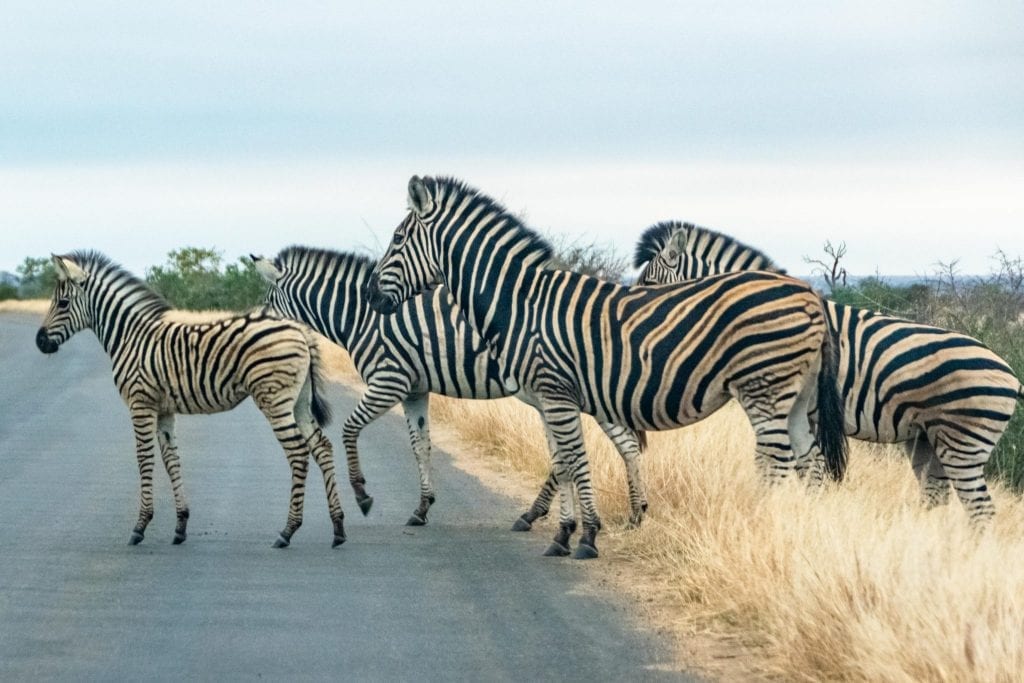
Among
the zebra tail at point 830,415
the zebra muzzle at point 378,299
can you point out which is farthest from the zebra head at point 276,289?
the zebra tail at point 830,415

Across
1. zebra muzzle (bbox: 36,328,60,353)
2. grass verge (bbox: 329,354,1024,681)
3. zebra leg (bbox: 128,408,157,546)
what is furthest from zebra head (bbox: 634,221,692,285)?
zebra muzzle (bbox: 36,328,60,353)

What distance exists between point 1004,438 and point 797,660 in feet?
27.8

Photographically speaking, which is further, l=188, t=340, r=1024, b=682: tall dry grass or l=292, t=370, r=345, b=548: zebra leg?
l=292, t=370, r=345, b=548: zebra leg

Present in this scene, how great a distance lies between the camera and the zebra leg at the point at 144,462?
988cm

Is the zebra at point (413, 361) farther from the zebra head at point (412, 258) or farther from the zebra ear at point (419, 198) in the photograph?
the zebra ear at point (419, 198)

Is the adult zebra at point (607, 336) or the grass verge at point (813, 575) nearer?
the grass verge at point (813, 575)

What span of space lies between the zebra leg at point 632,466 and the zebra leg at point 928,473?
6.22 ft

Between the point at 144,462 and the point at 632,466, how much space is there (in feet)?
11.1

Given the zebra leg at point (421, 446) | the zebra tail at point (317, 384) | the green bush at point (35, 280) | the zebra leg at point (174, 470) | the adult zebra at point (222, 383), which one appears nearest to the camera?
the zebra leg at point (174, 470)

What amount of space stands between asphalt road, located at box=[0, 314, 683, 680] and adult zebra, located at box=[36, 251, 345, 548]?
1.37ft

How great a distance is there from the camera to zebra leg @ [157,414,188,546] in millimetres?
9891

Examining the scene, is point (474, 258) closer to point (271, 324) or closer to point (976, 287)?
point (271, 324)

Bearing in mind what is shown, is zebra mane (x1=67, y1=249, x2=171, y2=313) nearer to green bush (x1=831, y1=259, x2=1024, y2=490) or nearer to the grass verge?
the grass verge

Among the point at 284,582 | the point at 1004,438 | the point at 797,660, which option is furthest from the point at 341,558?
the point at 1004,438
